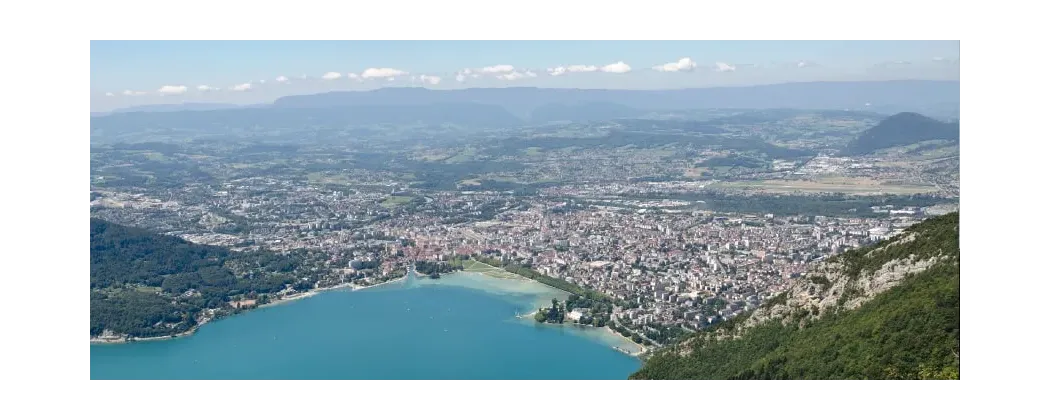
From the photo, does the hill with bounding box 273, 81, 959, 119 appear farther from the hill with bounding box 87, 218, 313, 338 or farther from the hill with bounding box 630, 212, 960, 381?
the hill with bounding box 630, 212, 960, 381

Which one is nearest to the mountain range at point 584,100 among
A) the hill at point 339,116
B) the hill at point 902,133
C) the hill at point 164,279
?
the hill at point 339,116

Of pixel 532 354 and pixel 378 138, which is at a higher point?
pixel 378 138

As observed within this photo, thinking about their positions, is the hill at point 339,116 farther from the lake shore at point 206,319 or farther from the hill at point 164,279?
the lake shore at point 206,319

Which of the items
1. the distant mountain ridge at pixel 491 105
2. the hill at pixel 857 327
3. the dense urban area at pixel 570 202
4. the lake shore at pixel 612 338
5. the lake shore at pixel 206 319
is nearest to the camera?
the hill at pixel 857 327

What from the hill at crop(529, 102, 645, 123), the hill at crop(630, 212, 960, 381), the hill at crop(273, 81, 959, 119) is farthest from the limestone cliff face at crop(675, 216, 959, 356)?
the hill at crop(529, 102, 645, 123)

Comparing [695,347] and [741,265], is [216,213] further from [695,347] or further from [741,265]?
[695,347]

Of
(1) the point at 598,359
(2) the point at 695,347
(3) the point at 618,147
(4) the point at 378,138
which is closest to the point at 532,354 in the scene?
(1) the point at 598,359

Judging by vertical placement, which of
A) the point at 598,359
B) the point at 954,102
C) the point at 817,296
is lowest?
the point at 598,359
